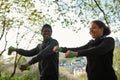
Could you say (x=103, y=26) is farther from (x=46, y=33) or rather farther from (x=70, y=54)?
(x=46, y=33)

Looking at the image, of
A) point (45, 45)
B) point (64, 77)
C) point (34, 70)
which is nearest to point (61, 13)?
point (45, 45)

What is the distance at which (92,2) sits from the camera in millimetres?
30094

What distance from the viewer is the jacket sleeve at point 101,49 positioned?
4.69m

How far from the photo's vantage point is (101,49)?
4.78 metres

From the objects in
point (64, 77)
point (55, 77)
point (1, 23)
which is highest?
point (1, 23)

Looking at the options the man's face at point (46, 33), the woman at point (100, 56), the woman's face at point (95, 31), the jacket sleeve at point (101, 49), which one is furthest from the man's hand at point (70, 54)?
the man's face at point (46, 33)

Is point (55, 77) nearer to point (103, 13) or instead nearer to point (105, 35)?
point (105, 35)

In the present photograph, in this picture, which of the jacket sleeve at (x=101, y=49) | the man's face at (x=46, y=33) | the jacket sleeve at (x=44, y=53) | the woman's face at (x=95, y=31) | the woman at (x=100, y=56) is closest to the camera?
the jacket sleeve at (x=101, y=49)

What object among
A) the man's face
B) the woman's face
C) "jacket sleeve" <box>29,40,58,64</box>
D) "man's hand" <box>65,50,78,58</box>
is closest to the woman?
the woman's face

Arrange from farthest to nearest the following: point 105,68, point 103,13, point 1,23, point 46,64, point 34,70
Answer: point 34,70, point 1,23, point 103,13, point 46,64, point 105,68

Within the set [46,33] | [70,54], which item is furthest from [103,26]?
[46,33]

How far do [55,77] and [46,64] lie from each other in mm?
329

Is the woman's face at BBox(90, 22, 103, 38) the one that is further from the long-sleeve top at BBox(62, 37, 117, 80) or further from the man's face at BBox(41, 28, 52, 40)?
the man's face at BBox(41, 28, 52, 40)

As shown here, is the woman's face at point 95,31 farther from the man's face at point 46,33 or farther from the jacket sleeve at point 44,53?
the man's face at point 46,33
